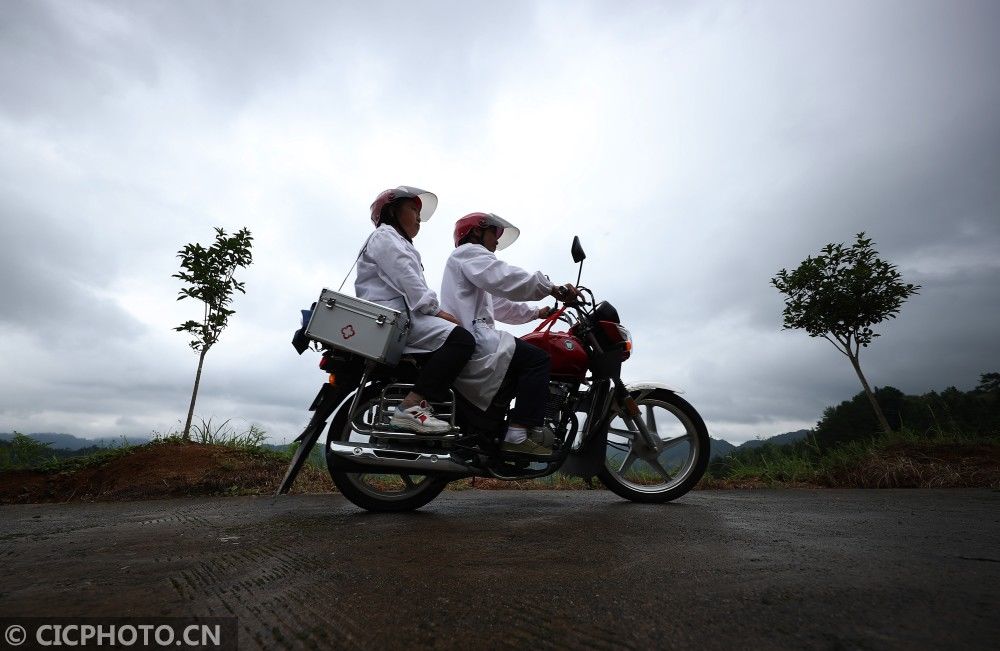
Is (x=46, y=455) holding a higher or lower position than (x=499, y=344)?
lower

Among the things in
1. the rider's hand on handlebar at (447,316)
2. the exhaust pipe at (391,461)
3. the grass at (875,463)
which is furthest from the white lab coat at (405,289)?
the grass at (875,463)

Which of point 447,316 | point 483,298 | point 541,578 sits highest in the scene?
point 483,298

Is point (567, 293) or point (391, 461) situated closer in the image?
point (391, 461)

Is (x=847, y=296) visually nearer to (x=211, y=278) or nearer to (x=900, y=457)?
(x=900, y=457)

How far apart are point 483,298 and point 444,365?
30.7 inches

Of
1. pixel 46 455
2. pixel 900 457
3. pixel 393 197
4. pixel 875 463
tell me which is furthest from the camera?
pixel 900 457

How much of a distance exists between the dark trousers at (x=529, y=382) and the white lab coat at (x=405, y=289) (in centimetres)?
52

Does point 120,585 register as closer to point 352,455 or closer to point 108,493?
point 352,455

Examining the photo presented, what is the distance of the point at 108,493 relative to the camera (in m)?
4.89

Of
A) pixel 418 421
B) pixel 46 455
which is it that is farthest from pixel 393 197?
pixel 46 455

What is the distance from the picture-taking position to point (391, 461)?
3.06 metres

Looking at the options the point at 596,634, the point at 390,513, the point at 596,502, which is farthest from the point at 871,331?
the point at 596,634

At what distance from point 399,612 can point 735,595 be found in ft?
2.96

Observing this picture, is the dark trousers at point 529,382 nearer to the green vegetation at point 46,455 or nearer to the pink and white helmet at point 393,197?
the pink and white helmet at point 393,197
